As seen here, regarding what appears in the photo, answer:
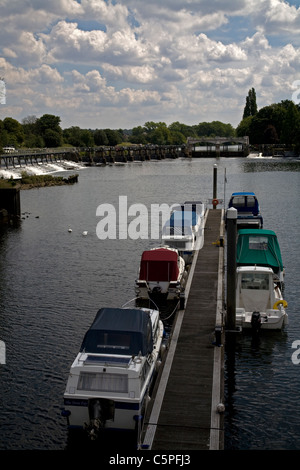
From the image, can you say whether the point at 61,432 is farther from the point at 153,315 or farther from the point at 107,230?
the point at 107,230

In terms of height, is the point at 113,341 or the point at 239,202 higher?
the point at 239,202

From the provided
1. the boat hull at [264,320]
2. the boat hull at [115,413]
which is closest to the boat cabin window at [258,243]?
the boat hull at [264,320]

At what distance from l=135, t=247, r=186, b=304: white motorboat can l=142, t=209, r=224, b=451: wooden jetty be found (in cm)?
112

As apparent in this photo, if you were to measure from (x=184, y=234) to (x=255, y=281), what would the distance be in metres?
11.8

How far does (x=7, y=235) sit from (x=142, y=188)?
53.0 meters

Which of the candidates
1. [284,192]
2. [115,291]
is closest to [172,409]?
[115,291]

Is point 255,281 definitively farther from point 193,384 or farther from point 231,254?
point 193,384

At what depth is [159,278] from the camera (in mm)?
31891

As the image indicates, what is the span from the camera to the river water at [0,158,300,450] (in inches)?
768

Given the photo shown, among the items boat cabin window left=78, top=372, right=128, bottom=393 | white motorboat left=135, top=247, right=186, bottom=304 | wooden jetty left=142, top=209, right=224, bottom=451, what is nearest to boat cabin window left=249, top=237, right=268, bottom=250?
wooden jetty left=142, top=209, right=224, bottom=451

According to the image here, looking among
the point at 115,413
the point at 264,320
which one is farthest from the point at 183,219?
the point at 115,413

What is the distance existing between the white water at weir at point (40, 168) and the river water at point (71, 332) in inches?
1898

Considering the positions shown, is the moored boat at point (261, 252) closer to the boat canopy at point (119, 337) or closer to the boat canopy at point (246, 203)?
the boat canopy at point (119, 337)

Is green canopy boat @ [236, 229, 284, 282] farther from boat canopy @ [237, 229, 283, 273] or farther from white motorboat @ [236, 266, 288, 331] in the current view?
white motorboat @ [236, 266, 288, 331]
